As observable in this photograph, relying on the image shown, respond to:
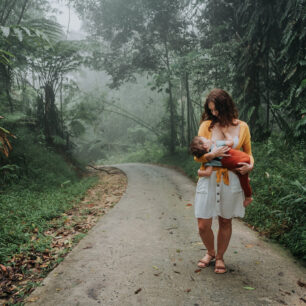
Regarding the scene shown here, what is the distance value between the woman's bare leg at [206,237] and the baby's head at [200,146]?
2.37 feet

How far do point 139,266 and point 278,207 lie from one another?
268 cm

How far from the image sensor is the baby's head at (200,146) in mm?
2584

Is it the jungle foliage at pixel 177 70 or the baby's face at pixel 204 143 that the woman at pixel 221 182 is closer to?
the baby's face at pixel 204 143

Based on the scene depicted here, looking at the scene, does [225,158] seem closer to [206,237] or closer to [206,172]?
[206,172]

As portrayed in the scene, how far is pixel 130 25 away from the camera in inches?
465

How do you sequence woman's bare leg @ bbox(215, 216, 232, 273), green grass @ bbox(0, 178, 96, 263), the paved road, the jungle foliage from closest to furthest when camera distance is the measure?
the paved road
woman's bare leg @ bbox(215, 216, 232, 273)
green grass @ bbox(0, 178, 96, 263)
the jungle foliage

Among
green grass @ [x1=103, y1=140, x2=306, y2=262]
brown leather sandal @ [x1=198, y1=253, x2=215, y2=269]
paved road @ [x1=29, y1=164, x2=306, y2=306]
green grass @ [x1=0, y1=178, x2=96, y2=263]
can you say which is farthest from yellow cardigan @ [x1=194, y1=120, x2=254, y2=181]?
green grass @ [x1=0, y1=178, x2=96, y2=263]

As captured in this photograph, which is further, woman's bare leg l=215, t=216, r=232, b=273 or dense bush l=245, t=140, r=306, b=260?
dense bush l=245, t=140, r=306, b=260

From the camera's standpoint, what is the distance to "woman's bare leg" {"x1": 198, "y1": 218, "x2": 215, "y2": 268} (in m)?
2.72

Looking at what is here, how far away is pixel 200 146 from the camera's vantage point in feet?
8.48

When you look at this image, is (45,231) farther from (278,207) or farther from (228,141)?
(278,207)

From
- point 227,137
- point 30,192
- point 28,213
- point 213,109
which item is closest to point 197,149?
point 227,137

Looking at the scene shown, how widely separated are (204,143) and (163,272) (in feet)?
4.97

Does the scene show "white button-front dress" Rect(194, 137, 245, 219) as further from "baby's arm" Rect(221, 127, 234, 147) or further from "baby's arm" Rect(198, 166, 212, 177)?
"baby's arm" Rect(221, 127, 234, 147)
